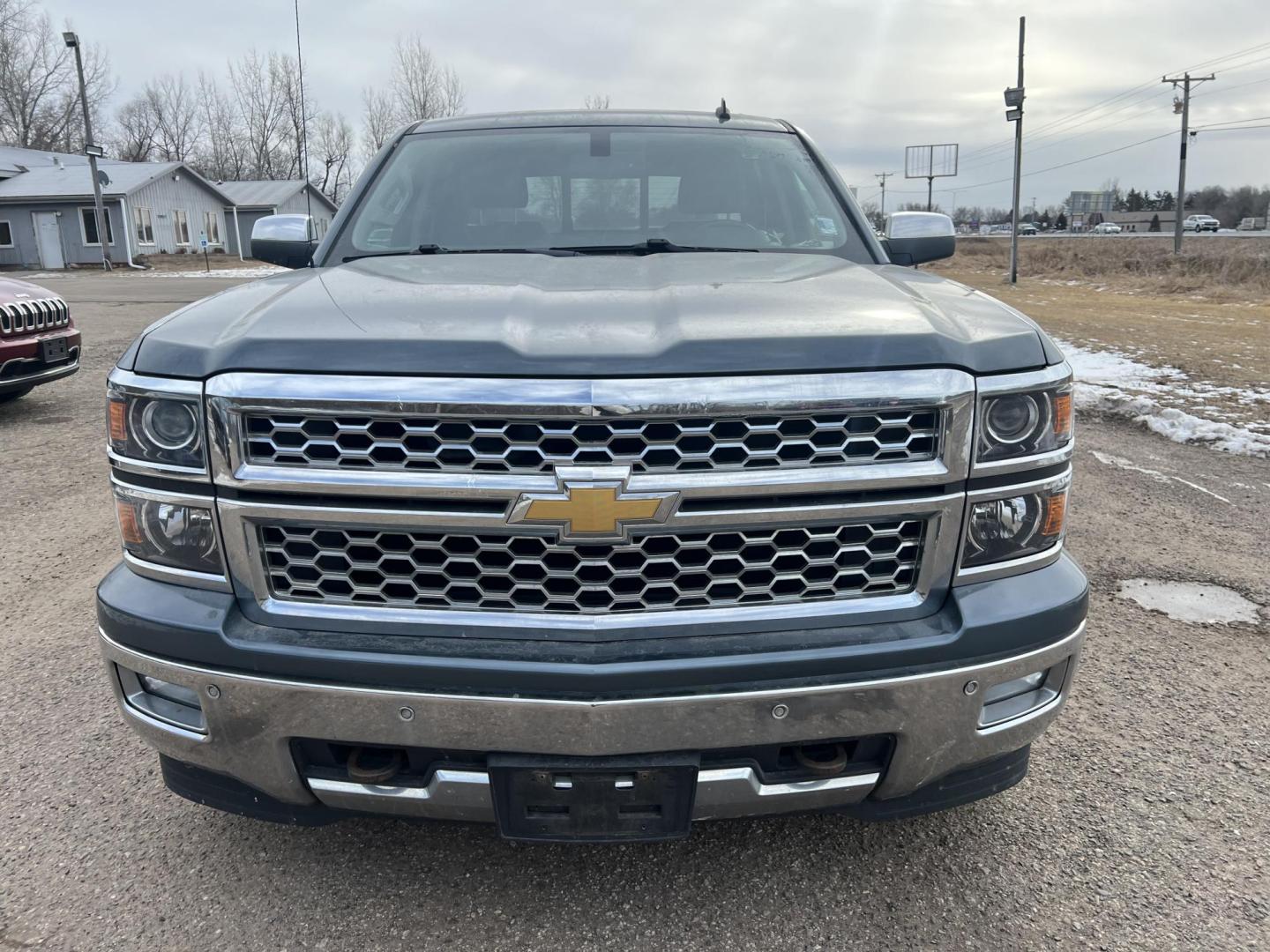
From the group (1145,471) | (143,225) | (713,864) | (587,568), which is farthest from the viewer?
(143,225)

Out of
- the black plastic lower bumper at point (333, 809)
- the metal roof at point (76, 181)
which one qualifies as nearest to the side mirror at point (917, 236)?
the black plastic lower bumper at point (333, 809)

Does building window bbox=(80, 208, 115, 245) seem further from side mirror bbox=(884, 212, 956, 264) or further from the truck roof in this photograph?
side mirror bbox=(884, 212, 956, 264)

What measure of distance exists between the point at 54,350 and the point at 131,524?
270 inches

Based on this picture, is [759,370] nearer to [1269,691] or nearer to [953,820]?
[953,820]

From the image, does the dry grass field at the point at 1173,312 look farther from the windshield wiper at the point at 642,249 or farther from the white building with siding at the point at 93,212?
the white building with siding at the point at 93,212

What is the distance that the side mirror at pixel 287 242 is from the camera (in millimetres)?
3350

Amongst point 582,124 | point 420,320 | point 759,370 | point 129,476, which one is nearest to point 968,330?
point 759,370

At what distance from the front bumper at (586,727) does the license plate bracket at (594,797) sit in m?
0.03

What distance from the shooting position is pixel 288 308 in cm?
199

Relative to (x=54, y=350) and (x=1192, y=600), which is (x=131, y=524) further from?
(x=54, y=350)

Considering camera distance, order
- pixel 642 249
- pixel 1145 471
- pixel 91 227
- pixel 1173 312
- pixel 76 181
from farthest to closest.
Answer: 1. pixel 76 181
2. pixel 91 227
3. pixel 1173 312
4. pixel 1145 471
5. pixel 642 249

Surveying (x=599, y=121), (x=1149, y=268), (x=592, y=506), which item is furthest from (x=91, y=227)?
(x=592, y=506)

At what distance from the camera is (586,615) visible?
1.77 meters

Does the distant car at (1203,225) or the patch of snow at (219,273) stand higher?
the distant car at (1203,225)
